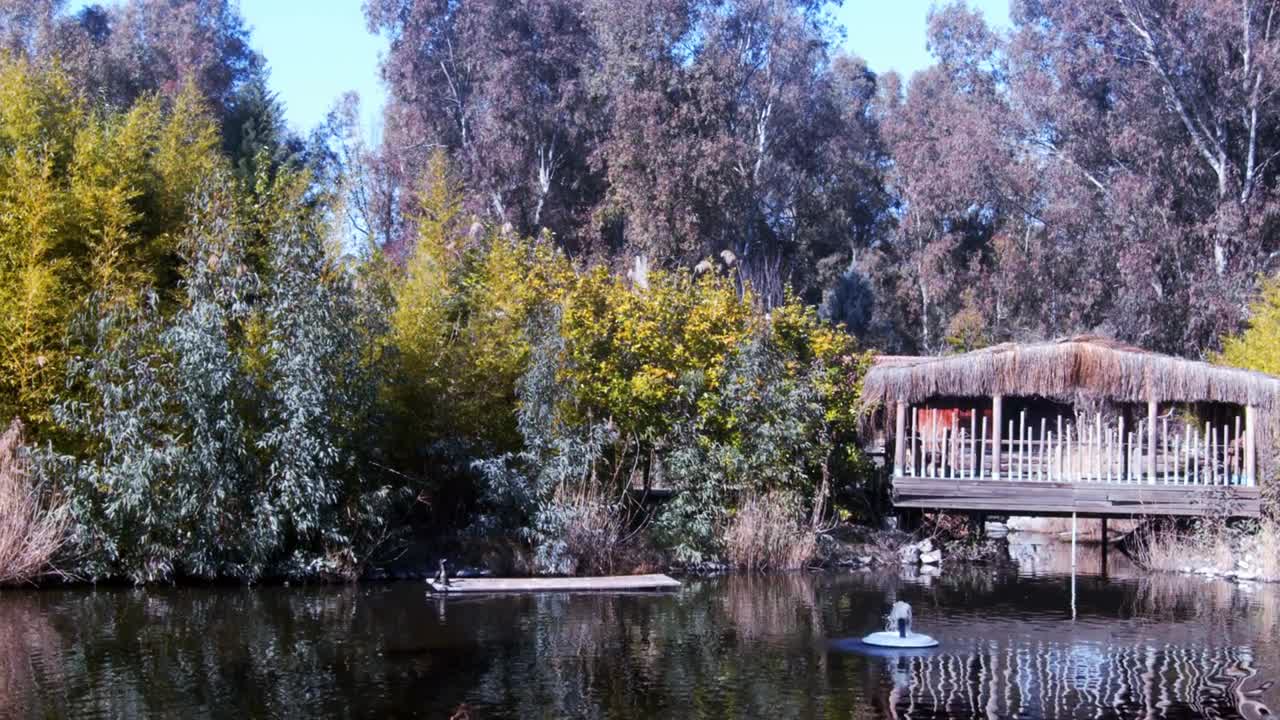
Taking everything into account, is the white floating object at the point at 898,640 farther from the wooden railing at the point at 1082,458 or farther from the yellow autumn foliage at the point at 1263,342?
the yellow autumn foliage at the point at 1263,342

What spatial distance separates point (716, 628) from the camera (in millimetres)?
13789

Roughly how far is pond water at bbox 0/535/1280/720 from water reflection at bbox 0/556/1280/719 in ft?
0.12

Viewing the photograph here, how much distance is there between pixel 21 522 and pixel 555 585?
6.24 m

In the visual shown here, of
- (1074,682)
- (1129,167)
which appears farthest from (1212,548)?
(1129,167)

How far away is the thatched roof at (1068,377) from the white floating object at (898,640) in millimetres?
7644

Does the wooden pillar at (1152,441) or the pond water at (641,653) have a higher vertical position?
the wooden pillar at (1152,441)

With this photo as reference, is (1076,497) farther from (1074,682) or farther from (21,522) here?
(21,522)

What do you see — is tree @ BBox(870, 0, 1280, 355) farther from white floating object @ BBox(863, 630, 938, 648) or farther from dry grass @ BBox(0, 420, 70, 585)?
dry grass @ BBox(0, 420, 70, 585)

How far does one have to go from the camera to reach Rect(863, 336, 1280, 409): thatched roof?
19.4 metres

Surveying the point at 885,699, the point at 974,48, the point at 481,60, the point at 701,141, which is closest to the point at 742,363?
the point at 885,699

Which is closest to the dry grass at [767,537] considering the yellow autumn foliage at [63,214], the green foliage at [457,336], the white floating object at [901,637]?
the green foliage at [457,336]

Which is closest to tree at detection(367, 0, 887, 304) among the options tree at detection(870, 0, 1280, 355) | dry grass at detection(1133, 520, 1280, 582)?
tree at detection(870, 0, 1280, 355)

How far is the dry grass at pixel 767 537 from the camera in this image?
18.7 meters

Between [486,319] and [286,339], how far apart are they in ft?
11.0
